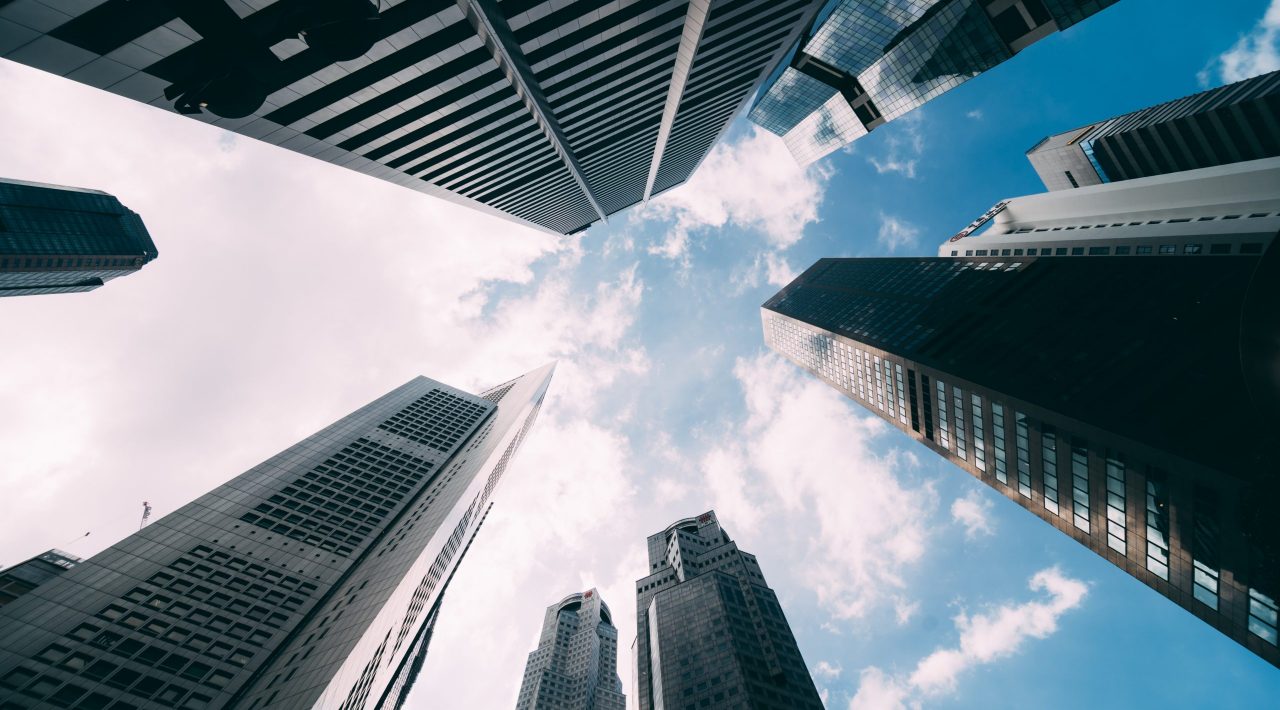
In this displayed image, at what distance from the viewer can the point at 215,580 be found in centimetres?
4584

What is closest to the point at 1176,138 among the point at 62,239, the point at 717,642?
the point at 717,642

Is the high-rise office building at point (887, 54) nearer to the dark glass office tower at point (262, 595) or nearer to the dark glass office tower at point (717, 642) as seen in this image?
the dark glass office tower at point (262, 595)

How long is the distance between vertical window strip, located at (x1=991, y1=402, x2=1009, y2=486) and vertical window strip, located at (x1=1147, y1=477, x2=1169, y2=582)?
15020 mm

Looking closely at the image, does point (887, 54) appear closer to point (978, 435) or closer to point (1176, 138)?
point (1176, 138)

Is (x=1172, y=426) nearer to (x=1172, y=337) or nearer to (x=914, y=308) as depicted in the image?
(x=1172, y=337)

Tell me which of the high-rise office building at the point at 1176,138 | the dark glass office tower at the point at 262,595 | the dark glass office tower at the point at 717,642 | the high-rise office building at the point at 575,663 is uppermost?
the dark glass office tower at the point at 262,595

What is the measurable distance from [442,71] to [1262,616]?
63910mm

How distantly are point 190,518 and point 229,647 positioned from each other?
17881 millimetres

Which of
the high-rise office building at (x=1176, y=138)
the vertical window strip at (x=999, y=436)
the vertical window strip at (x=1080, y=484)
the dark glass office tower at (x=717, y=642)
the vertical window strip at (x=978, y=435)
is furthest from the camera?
the high-rise office building at (x=1176, y=138)

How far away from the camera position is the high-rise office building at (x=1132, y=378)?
3372 cm

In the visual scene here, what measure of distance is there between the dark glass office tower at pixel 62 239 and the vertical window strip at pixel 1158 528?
162 meters

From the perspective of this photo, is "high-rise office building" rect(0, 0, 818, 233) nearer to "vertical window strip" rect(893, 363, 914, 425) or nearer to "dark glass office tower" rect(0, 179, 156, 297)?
"vertical window strip" rect(893, 363, 914, 425)

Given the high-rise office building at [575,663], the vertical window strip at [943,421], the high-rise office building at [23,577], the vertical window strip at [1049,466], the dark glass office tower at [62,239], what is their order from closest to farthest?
the vertical window strip at [1049,466] < the high-rise office building at [23,577] < the vertical window strip at [943,421] < the dark glass office tower at [62,239] < the high-rise office building at [575,663]

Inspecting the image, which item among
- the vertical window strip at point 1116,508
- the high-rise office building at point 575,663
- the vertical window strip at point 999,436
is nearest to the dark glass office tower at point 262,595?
the vertical window strip at point 999,436
